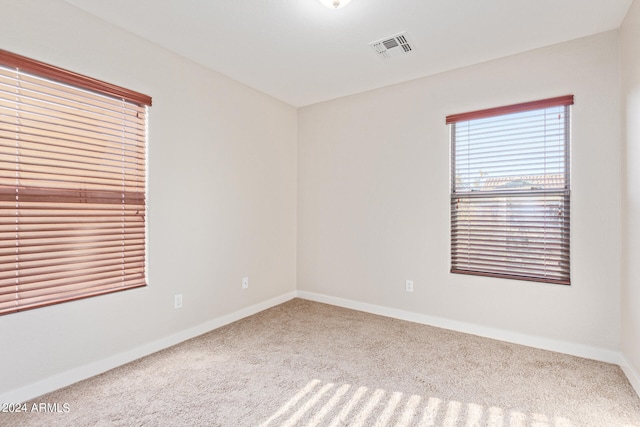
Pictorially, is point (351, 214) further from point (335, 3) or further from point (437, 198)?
point (335, 3)

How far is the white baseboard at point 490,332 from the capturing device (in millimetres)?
2475

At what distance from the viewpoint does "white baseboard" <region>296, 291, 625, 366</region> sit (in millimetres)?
2475

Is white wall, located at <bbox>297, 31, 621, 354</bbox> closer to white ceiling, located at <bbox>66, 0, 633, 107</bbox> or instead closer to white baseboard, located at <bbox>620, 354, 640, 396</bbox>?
white baseboard, located at <bbox>620, 354, 640, 396</bbox>

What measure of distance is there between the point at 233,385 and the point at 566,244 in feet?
9.29

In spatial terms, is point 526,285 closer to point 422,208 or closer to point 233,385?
point 422,208

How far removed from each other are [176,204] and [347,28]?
2.04 metres

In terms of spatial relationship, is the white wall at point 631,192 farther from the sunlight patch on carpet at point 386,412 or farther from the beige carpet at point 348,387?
the sunlight patch on carpet at point 386,412

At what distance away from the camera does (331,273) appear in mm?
3977

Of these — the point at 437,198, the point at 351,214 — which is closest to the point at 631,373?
the point at 437,198

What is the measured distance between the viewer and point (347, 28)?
2398mm

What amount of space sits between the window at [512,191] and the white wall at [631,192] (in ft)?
1.20

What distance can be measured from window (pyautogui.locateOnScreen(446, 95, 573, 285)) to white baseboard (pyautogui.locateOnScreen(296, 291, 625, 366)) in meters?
0.52

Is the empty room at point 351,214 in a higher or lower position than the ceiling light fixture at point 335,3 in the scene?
lower

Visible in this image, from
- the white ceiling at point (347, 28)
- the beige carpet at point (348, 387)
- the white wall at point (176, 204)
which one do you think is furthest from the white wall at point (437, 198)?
the white wall at point (176, 204)
